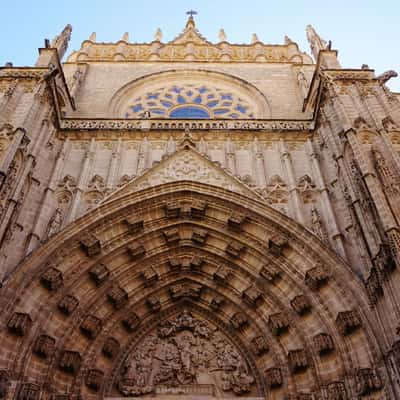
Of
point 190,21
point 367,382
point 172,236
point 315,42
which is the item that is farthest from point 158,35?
point 367,382

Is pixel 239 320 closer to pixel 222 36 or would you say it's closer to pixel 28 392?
pixel 28 392

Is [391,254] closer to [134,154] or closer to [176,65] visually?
[134,154]

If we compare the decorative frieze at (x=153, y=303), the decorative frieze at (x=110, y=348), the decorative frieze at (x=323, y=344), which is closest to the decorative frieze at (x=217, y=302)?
the decorative frieze at (x=153, y=303)

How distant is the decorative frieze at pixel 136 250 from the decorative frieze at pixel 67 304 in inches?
68.4

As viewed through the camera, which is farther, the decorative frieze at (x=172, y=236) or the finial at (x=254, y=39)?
the finial at (x=254, y=39)

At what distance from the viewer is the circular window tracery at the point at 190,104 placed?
54.4 ft

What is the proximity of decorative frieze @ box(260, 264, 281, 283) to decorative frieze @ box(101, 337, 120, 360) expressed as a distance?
3.61 m

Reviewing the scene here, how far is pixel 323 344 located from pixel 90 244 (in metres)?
5.30

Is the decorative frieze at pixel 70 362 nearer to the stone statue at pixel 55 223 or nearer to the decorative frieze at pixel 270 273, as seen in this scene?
the stone statue at pixel 55 223

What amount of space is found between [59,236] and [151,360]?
3.49m

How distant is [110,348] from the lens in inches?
382

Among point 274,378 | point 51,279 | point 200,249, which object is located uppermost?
point 200,249

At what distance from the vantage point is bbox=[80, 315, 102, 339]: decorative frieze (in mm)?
9406

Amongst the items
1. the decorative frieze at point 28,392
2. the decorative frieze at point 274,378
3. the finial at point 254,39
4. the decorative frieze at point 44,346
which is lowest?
the decorative frieze at point 28,392
